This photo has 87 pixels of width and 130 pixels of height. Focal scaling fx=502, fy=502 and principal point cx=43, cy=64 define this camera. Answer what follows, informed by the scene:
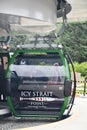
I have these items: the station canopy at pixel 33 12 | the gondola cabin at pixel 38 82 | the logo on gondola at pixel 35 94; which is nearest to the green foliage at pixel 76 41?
the station canopy at pixel 33 12

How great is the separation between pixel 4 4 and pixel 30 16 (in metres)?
0.65

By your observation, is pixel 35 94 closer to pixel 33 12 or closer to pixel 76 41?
pixel 33 12

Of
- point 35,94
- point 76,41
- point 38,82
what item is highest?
point 76,41

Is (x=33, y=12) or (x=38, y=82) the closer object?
(x=33, y=12)

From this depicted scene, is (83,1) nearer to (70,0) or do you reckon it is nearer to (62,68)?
(70,0)

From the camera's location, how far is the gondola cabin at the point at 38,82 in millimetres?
11086

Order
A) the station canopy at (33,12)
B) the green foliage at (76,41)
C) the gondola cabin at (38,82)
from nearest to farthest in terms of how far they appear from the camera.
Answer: the station canopy at (33,12) → the gondola cabin at (38,82) → the green foliage at (76,41)

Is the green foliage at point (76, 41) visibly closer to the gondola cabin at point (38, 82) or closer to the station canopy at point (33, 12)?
the station canopy at point (33, 12)

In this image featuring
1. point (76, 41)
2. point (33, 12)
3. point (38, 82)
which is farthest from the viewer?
point (76, 41)

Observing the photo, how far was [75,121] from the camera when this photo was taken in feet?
34.4

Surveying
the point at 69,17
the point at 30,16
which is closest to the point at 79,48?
the point at 69,17

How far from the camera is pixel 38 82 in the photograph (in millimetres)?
11086

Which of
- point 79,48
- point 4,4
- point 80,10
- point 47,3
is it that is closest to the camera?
point 4,4

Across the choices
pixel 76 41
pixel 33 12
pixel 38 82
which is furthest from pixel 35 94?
pixel 76 41
